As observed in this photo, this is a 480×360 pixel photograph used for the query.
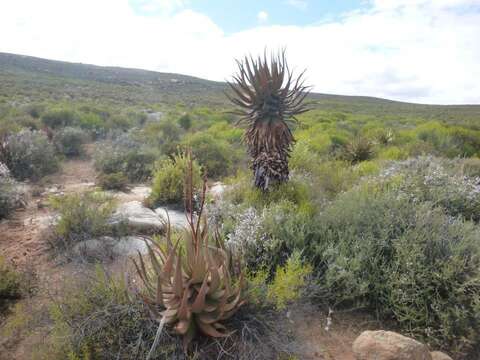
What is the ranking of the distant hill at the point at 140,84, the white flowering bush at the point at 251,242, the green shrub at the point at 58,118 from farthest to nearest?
the distant hill at the point at 140,84
the green shrub at the point at 58,118
the white flowering bush at the point at 251,242

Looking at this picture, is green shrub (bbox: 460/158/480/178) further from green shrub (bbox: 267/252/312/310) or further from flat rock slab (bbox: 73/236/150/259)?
flat rock slab (bbox: 73/236/150/259)

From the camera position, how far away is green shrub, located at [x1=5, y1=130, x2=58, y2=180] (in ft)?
25.5

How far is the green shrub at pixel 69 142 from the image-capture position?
33.2ft

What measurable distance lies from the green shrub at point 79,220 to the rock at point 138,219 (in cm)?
17

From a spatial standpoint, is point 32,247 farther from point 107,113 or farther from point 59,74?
point 59,74

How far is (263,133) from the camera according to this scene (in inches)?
190

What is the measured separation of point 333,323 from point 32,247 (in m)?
4.25

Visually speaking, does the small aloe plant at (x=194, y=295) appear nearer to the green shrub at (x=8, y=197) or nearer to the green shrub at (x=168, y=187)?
the green shrub at (x=168, y=187)

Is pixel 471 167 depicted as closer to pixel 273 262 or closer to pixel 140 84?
pixel 273 262

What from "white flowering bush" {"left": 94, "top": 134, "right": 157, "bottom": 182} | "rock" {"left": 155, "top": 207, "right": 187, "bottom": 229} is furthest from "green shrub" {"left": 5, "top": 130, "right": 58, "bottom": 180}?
"rock" {"left": 155, "top": 207, "right": 187, "bottom": 229}

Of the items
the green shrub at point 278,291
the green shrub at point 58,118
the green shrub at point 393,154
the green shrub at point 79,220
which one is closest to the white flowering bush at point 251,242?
the green shrub at point 278,291

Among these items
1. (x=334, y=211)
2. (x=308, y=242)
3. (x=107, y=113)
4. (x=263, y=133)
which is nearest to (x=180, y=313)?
(x=308, y=242)

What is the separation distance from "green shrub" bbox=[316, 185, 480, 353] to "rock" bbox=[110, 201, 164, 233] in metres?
2.55

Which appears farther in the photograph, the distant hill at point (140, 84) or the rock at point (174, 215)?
the distant hill at point (140, 84)
